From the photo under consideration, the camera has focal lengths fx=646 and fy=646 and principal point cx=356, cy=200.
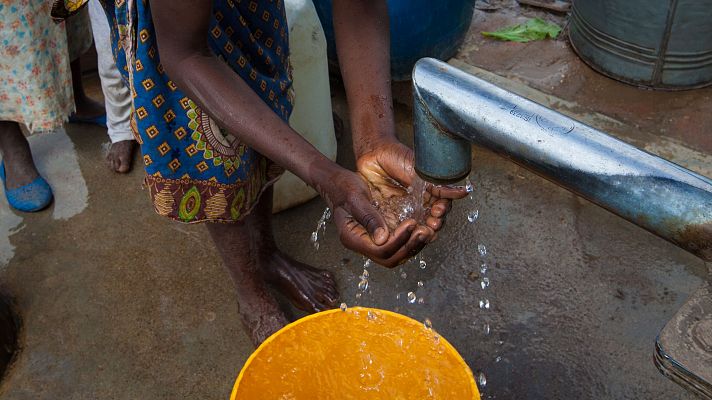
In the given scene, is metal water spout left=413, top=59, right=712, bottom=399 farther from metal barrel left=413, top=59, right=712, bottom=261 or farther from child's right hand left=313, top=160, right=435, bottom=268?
child's right hand left=313, top=160, right=435, bottom=268

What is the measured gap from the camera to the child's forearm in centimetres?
160

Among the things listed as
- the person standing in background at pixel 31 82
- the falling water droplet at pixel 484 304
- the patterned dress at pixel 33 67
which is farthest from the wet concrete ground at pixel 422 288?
the patterned dress at pixel 33 67

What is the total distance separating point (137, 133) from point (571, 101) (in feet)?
6.45

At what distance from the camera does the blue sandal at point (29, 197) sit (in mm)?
2604

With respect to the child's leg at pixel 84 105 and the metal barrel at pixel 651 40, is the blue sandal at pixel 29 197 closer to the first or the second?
the child's leg at pixel 84 105

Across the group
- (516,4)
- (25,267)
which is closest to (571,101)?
(516,4)

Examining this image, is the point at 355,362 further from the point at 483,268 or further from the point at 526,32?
the point at 526,32

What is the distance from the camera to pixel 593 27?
3029 millimetres

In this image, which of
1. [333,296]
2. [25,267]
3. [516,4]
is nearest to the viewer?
[333,296]

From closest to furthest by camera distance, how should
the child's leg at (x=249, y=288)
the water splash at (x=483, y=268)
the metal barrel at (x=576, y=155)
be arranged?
the metal barrel at (x=576, y=155), the child's leg at (x=249, y=288), the water splash at (x=483, y=268)

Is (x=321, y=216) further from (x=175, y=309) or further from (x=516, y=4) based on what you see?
(x=516, y=4)

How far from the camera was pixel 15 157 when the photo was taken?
267cm

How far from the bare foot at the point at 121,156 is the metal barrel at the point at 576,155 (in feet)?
7.14

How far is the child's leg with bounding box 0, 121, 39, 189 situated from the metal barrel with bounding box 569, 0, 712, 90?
2564 millimetres
